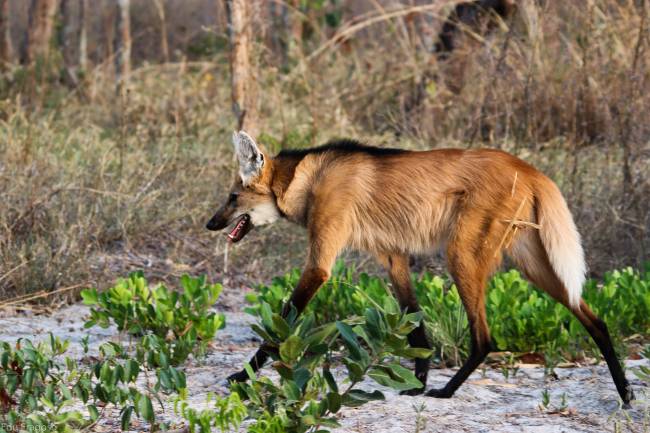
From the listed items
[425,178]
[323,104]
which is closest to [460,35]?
[323,104]

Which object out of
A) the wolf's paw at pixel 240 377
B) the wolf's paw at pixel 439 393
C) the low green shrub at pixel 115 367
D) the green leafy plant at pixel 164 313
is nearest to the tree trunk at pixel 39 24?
the low green shrub at pixel 115 367

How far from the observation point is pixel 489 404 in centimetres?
Answer: 375

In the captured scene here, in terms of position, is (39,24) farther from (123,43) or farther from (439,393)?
(439,393)

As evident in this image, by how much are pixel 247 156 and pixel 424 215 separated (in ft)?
2.83

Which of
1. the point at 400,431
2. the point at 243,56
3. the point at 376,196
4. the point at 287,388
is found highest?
the point at 243,56

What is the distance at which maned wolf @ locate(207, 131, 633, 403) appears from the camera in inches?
153

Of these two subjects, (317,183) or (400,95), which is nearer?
(317,183)

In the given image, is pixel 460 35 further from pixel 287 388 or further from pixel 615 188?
pixel 287 388

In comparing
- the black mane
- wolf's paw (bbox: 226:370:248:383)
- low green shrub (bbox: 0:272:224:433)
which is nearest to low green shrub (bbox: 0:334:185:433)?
low green shrub (bbox: 0:272:224:433)

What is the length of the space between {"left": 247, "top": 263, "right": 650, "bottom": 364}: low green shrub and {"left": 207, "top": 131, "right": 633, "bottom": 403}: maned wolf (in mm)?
172

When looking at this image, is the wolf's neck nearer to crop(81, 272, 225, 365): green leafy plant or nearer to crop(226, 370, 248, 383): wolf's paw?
crop(81, 272, 225, 365): green leafy plant

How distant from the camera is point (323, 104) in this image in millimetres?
8406

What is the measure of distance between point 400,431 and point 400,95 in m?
5.58

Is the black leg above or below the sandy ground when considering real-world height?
above
